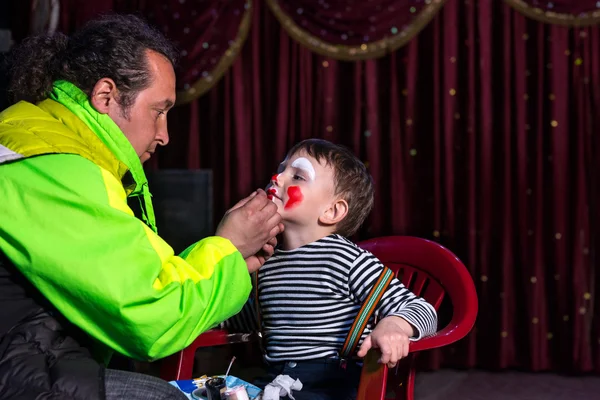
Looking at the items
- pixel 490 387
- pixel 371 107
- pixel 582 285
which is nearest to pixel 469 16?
pixel 371 107

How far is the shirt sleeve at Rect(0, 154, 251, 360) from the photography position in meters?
1.23

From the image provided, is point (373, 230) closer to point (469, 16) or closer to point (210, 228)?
point (210, 228)

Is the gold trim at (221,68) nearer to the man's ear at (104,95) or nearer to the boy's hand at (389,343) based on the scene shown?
the man's ear at (104,95)

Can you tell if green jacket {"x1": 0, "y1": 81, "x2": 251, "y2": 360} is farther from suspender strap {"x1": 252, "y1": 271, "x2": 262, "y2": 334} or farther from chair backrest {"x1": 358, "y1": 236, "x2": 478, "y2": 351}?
chair backrest {"x1": 358, "y1": 236, "x2": 478, "y2": 351}

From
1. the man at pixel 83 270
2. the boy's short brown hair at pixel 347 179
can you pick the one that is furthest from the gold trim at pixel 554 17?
the man at pixel 83 270

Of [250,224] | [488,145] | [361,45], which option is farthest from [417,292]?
[361,45]

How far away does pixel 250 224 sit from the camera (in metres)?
1.52

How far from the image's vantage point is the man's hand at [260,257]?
1.62 metres

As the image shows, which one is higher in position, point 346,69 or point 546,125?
point 346,69

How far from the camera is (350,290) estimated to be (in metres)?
1.73

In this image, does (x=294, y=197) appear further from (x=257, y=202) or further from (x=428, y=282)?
(x=428, y=282)

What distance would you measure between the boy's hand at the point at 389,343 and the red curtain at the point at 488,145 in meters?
2.01

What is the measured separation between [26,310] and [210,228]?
70.5 inches

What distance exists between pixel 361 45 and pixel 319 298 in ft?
6.48
